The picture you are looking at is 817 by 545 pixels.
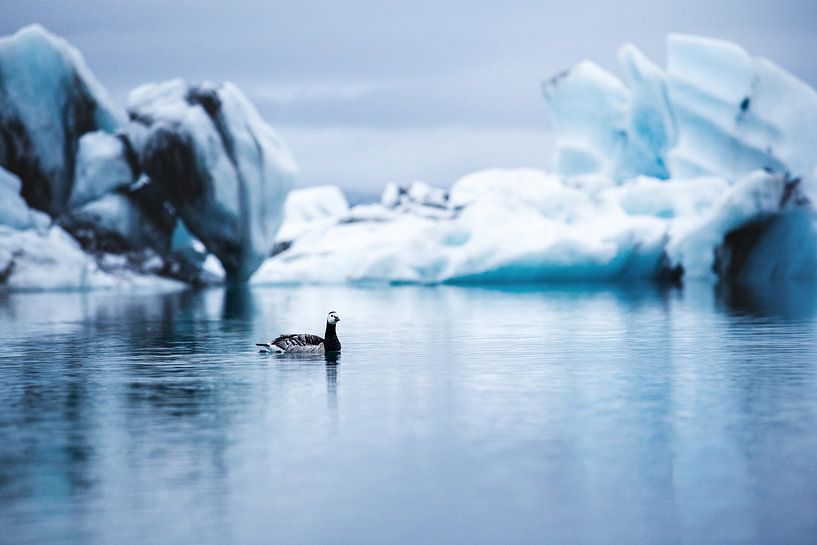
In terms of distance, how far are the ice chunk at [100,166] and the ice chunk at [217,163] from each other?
0.69 metres

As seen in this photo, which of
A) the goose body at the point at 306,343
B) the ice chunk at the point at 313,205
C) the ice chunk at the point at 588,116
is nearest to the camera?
the goose body at the point at 306,343

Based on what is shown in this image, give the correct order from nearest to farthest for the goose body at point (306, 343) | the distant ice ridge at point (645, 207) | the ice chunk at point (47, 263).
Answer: the goose body at point (306, 343) < the ice chunk at point (47, 263) < the distant ice ridge at point (645, 207)

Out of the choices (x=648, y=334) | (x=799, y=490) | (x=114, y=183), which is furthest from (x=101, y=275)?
(x=799, y=490)

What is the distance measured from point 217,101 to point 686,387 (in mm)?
25528

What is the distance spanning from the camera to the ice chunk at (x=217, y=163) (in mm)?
31641

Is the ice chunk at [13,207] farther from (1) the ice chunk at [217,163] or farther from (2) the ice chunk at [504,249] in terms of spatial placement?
(2) the ice chunk at [504,249]

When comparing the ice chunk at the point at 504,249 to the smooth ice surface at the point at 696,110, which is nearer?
the ice chunk at the point at 504,249

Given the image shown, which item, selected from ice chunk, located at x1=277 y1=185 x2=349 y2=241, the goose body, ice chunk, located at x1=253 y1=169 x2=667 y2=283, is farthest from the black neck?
ice chunk, located at x1=277 y1=185 x2=349 y2=241

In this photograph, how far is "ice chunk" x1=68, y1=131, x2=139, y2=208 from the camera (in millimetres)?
32031

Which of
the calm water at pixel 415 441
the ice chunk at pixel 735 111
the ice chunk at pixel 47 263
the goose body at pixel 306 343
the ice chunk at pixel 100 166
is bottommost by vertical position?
the calm water at pixel 415 441

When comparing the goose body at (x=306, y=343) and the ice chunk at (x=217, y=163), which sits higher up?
the ice chunk at (x=217, y=163)

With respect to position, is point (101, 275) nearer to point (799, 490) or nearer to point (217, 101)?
point (217, 101)

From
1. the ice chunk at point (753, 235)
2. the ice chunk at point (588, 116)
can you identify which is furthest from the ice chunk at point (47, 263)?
the ice chunk at point (588, 116)

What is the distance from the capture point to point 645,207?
39156 millimetres
